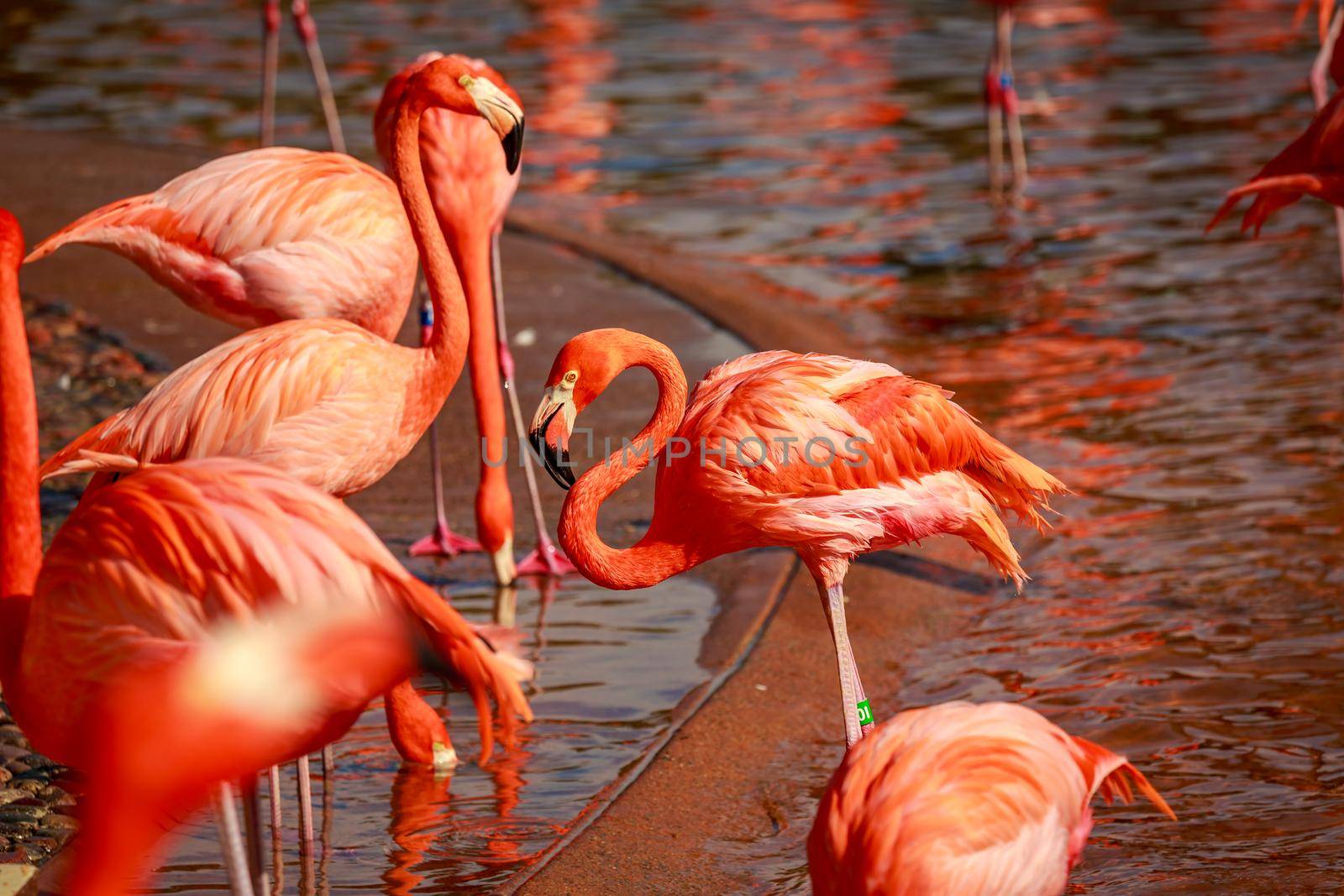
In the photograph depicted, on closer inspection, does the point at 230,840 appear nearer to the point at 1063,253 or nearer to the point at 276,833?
the point at 276,833

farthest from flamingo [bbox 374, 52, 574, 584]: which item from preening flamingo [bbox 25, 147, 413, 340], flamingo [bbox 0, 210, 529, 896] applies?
flamingo [bbox 0, 210, 529, 896]

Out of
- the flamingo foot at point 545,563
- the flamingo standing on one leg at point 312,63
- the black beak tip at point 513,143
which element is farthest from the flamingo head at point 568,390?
the flamingo standing on one leg at point 312,63

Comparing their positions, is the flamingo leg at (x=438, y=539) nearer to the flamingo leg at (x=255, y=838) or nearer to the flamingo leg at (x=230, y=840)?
the flamingo leg at (x=255, y=838)

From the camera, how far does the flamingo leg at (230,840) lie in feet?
9.28

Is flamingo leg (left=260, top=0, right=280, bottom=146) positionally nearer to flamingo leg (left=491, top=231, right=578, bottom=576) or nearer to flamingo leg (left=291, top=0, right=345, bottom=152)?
flamingo leg (left=291, top=0, right=345, bottom=152)

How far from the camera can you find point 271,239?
15.1ft

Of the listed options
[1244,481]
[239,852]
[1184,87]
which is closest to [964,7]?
[1184,87]

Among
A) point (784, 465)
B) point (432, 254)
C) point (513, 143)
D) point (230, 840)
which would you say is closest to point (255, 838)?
point (230, 840)

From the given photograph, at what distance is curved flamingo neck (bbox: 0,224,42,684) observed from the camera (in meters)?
3.00

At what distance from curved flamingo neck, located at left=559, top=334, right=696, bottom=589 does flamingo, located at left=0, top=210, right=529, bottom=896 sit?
0.99 m

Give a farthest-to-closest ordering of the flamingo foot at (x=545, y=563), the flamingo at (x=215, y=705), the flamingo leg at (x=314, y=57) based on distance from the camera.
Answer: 1. the flamingo leg at (x=314, y=57)
2. the flamingo foot at (x=545, y=563)
3. the flamingo at (x=215, y=705)

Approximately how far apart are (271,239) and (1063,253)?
199 inches

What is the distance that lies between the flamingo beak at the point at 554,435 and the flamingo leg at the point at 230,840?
42.5 inches

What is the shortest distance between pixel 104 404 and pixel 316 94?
6.92 meters
